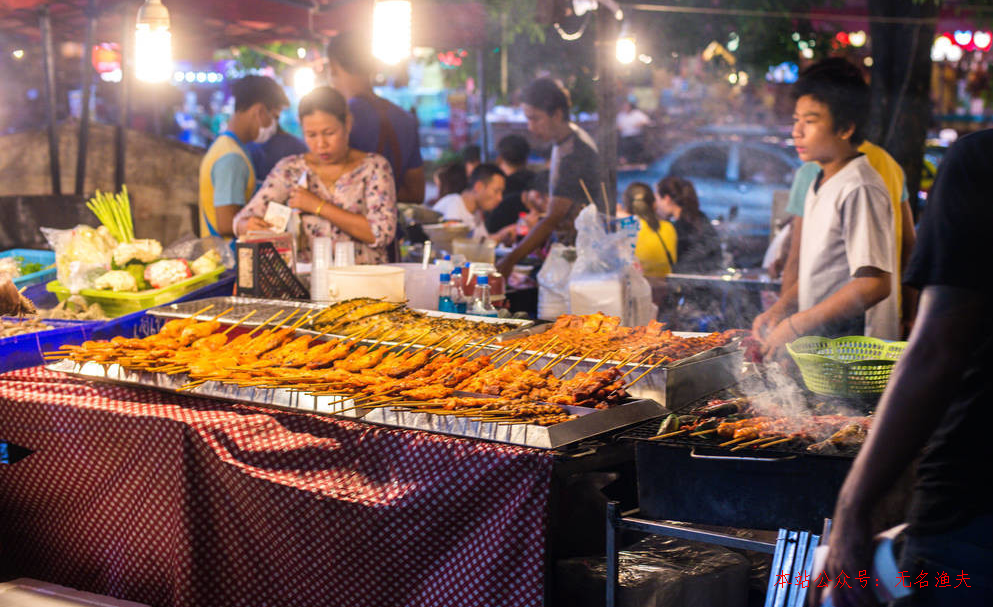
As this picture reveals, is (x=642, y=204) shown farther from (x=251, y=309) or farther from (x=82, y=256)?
(x=82, y=256)

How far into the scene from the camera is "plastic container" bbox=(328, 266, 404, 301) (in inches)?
170

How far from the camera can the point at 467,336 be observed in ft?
12.2

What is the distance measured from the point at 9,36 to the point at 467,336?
8287 millimetres

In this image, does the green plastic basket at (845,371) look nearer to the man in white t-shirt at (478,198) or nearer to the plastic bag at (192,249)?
the plastic bag at (192,249)

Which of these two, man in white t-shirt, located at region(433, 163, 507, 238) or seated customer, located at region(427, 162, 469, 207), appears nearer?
man in white t-shirt, located at region(433, 163, 507, 238)

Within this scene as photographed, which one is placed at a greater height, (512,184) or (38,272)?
(512,184)

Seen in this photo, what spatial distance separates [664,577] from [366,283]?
2088mm

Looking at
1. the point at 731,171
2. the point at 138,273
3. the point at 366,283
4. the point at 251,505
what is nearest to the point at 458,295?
the point at 366,283

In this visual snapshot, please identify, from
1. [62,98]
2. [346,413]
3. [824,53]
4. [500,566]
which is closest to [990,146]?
[500,566]

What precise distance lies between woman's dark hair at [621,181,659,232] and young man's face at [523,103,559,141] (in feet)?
3.65

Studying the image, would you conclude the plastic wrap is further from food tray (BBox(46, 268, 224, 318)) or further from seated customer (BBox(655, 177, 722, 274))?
seated customer (BBox(655, 177, 722, 274))

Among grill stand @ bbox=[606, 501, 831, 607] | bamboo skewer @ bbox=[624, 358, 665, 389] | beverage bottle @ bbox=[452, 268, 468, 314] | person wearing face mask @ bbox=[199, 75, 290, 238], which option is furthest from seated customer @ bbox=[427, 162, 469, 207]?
grill stand @ bbox=[606, 501, 831, 607]

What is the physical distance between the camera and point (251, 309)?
168 inches

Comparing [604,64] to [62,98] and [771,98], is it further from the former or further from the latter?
[771,98]
